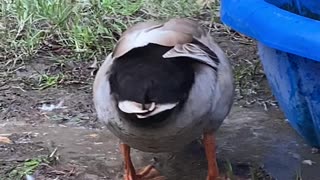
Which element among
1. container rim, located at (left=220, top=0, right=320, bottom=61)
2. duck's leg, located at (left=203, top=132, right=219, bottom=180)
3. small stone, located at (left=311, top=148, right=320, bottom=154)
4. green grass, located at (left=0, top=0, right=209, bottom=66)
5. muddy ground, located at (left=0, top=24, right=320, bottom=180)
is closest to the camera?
container rim, located at (left=220, top=0, right=320, bottom=61)

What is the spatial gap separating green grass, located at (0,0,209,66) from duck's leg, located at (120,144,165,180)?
4.12 feet

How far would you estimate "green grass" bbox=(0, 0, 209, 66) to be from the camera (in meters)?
4.23

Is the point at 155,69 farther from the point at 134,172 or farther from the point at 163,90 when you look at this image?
the point at 134,172

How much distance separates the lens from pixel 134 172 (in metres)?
3.00

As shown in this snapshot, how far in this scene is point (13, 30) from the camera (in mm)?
4344

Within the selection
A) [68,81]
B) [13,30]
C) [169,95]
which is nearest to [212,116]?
[169,95]

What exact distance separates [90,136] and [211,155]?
621mm

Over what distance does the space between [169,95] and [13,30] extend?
6.54ft

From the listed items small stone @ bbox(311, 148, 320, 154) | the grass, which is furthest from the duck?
small stone @ bbox(311, 148, 320, 154)

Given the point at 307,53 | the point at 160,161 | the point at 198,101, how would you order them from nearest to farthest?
the point at 307,53, the point at 198,101, the point at 160,161

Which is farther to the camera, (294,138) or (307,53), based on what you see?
(294,138)

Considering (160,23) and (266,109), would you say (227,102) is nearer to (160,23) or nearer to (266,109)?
(160,23)

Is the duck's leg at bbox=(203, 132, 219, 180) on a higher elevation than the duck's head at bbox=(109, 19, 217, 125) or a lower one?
lower

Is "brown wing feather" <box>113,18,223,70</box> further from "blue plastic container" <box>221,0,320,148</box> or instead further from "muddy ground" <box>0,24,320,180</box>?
"muddy ground" <box>0,24,320,180</box>
